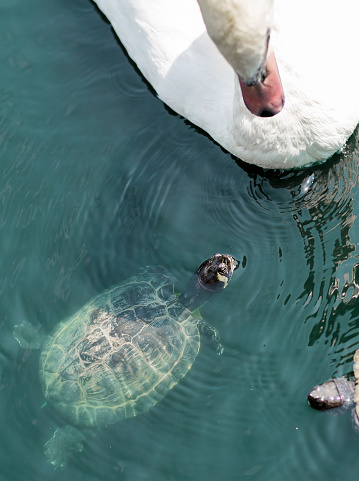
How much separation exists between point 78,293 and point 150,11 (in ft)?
6.71

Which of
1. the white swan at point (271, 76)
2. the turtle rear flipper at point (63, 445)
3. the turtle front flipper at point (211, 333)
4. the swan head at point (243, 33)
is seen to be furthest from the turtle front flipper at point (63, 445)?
the swan head at point (243, 33)

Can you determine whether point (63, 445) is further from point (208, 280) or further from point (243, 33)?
point (243, 33)

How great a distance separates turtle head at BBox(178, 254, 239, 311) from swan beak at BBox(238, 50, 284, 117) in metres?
1.14

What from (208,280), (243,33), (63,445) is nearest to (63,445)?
(63,445)

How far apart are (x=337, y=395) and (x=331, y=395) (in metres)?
0.05

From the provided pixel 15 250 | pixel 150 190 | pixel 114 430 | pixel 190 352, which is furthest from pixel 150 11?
pixel 114 430

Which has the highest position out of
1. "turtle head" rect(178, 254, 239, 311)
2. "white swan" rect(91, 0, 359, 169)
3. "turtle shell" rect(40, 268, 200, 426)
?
"white swan" rect(91, 0, 359, 169)

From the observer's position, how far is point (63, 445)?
4242 mm

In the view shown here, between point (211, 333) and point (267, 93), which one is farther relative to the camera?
point (211, 333)

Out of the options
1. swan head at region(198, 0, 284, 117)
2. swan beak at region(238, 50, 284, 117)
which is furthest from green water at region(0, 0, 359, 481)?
swan head at region(198, 0, 284, 117)

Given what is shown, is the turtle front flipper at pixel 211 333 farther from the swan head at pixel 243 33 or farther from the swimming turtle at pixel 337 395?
the swan head at pixel 243 33

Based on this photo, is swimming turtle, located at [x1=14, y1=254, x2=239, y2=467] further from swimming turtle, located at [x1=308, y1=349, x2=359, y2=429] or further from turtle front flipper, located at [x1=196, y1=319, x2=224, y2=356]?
swimming turtle, located at [x1=308, y1=349, x2=359, y2=429]

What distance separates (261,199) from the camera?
4840 millimetres

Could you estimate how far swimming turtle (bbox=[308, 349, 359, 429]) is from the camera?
402cm
